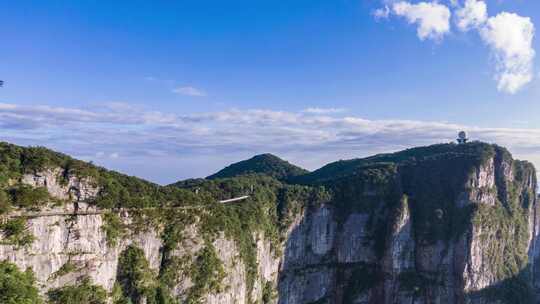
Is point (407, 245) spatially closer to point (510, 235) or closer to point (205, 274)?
point (510, 235)

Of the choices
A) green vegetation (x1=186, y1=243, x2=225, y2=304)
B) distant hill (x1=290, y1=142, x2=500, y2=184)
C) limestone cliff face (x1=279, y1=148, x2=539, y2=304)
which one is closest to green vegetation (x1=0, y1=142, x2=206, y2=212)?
green vegetation (x1=186, y1=243, x2=225, y2=304)

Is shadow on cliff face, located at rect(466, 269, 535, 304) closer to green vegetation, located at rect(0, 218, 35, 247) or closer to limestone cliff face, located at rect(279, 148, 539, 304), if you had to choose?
limestone cliff face, located at rect(279, 148, 539, 304)

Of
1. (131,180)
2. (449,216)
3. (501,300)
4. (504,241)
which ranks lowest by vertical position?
(501,300)

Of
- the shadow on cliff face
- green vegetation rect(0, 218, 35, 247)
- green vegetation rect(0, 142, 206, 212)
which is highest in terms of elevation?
green vegetation rect(0, 142, 206, 212)

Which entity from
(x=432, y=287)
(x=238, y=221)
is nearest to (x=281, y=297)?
(x=238, y=221)

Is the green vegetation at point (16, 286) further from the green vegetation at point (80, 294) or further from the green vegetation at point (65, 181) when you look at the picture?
the green vegetation at point (65, 181)

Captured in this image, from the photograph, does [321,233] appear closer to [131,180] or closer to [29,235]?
[131,180]
